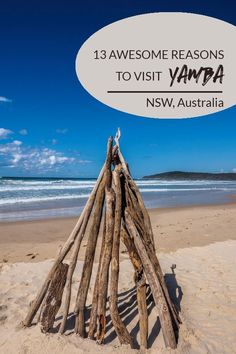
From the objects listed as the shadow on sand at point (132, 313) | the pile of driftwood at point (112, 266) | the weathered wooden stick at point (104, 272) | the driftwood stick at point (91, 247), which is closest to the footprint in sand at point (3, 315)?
the pile of driftwood at point (112, 266)

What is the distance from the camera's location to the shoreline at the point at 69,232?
7.91 metres

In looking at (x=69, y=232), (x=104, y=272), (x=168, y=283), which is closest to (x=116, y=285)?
(x=104, y=272)

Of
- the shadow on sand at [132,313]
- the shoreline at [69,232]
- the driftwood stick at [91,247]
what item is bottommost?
the shadow on sand at [132,313]

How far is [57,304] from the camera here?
4.20 m

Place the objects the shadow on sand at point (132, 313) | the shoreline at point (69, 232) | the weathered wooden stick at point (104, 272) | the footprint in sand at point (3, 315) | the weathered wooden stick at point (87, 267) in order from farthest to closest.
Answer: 1. the shoreline at point (69, 232)
2. the footprint in sand at point (3, 315)
3. the shadow on sand at point (132, 313)
4. the weathered wooden stick at point (87, 267)
5. the weathered wooden stick at point (104, 272)

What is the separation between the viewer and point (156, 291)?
3.79 meters

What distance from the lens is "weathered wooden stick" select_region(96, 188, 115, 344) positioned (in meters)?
3.83

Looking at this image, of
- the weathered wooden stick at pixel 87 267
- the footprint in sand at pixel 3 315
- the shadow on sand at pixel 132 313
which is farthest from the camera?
the footprint in sand at pixel 3 315

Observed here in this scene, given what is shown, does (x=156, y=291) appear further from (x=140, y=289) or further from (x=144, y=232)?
(x=144, y=232)

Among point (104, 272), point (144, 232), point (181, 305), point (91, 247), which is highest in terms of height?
point (144, 232)

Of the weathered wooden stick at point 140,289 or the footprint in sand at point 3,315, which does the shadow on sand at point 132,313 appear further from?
the footprint in sand at point 3,315

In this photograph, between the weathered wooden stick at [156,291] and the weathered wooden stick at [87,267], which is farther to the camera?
the weathered wooden stick at [87,267]

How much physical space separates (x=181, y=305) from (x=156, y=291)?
4.43 feet

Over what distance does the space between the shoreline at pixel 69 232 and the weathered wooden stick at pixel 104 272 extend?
3.44 meters
